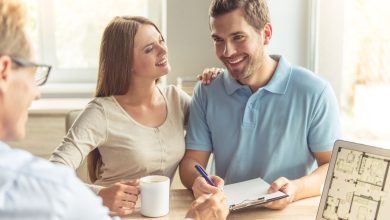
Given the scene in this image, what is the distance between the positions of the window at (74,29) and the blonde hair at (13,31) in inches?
80.3

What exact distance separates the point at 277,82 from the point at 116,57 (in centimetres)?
54

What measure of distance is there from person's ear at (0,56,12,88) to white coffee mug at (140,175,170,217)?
56cm

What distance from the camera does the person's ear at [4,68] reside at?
0.75m

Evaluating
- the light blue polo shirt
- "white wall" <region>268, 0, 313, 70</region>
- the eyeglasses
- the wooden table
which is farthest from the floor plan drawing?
"white wall" <region>268, 0, 313, 70</region>

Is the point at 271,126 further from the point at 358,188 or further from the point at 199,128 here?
the point at 358,188

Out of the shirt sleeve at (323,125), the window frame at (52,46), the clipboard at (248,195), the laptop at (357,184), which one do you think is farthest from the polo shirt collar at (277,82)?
the window frame at (52,46)

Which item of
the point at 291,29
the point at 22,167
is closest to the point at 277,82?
the point at 291,29

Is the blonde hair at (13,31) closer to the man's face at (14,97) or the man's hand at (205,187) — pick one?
the man's face at (14,97)

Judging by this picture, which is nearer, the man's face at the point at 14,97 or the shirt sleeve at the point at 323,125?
the man's face at the point at 14,97

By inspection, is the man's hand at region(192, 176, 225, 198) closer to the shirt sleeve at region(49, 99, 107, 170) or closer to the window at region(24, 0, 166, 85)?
the shirt sleeve at region(49, 99, 107, 170)

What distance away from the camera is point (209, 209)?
1.16 metres

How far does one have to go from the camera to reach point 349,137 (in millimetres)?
2396

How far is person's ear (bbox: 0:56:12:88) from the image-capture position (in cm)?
75

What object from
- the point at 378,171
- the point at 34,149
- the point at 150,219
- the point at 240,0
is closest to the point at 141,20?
the point at 240,0
